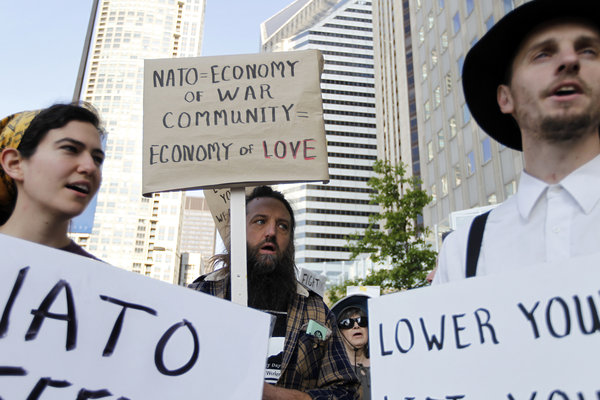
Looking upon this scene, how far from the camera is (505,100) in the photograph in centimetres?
172

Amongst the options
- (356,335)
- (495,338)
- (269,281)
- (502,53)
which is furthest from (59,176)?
(356,335)

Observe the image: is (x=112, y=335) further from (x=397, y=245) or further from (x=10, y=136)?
(x=397, y=245)

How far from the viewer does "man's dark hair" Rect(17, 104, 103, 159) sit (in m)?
1.95

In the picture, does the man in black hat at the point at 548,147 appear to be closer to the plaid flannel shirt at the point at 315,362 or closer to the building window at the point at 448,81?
the plaid flannel shirt at the point at 315,362

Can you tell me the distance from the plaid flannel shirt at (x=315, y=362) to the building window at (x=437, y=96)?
28794mm

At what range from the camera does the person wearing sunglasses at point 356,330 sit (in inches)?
210

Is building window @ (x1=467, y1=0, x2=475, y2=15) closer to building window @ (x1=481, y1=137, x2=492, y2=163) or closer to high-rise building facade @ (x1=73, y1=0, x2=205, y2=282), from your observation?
building window @ (x1=481, y1=137, x2=492, y2=163)

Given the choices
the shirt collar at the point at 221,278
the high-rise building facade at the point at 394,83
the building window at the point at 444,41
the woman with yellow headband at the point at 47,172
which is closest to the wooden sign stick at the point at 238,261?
the shirt collar at the point at 221,278

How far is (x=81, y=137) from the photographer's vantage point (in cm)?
201

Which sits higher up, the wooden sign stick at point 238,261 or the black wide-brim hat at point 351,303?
the black wide-brim hat at point 351,303

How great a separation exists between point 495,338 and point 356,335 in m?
4.53

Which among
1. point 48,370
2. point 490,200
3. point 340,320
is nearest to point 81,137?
point 48,370

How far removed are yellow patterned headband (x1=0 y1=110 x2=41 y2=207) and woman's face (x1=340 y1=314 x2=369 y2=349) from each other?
13.8 feet

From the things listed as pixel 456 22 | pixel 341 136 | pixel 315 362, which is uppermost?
pixel 341 136
